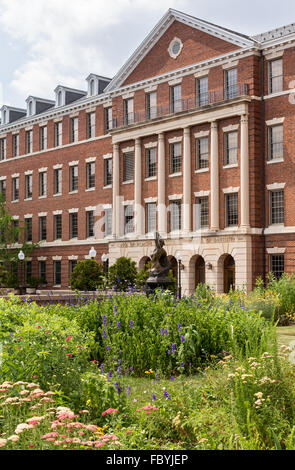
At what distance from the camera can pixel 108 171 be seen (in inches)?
1849

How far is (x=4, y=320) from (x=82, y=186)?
3932 centimetres

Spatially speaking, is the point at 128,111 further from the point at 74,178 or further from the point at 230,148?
the point at 230,148

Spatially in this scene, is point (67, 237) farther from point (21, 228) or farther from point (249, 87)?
point (249, 87)

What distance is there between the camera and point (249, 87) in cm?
3641

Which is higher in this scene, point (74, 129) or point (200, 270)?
point (74, 129)

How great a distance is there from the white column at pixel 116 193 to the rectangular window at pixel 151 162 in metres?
2.75

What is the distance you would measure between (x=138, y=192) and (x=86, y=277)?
836 centimetres

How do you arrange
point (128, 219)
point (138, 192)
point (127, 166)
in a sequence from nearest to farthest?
1. point (138, 192)
2. point (128, 219)
3. point (127, 166)

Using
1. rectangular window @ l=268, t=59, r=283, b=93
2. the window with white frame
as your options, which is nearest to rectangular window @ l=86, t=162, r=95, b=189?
the window with white frame

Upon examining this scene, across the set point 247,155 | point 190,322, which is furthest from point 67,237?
point 190,322

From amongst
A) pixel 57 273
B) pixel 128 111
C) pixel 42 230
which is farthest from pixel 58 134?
pixel 57 273

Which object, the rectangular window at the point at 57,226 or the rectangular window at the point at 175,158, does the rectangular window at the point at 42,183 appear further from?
the rectangular window at the point at 175,158

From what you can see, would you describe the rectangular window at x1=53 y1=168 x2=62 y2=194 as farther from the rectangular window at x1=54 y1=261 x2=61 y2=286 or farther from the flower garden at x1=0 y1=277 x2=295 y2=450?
the flower garden at x1=0 y1=277 x2=295 y2=450

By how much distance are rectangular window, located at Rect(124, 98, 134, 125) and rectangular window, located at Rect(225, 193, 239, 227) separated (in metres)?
10.6
